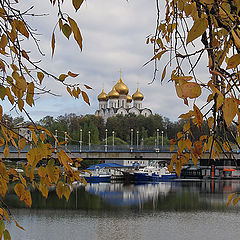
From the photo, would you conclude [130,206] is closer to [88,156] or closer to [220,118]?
[88,156]

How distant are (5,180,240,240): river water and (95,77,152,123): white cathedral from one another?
72775 mm

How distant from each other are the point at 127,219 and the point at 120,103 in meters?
88.2

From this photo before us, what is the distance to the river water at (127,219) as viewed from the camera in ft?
69.1

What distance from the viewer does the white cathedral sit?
108m

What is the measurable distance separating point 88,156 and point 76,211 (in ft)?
55.0

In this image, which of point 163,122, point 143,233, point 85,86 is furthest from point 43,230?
point 163,122

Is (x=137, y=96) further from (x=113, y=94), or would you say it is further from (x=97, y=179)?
(x=97, y=179)

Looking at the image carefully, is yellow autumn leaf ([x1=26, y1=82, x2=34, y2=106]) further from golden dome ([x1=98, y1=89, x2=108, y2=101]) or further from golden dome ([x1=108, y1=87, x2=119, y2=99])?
golden dome ([x1=98, y1=89, x2=108, y2=101])

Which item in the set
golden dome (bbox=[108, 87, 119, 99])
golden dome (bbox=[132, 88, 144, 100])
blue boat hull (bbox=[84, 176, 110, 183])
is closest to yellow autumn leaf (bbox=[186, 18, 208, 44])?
blue boat hull (bbox=[84, 176, 110, 183])

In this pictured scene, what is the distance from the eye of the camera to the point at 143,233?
21422mm

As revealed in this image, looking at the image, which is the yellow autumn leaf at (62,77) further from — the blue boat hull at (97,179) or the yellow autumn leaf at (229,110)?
the blue boat hull at (97,179)

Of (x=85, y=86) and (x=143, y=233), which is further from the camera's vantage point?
(x=143, y=233)

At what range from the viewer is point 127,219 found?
25.5 m

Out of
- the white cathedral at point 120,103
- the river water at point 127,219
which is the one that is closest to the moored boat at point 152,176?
the river water at point 127,219
